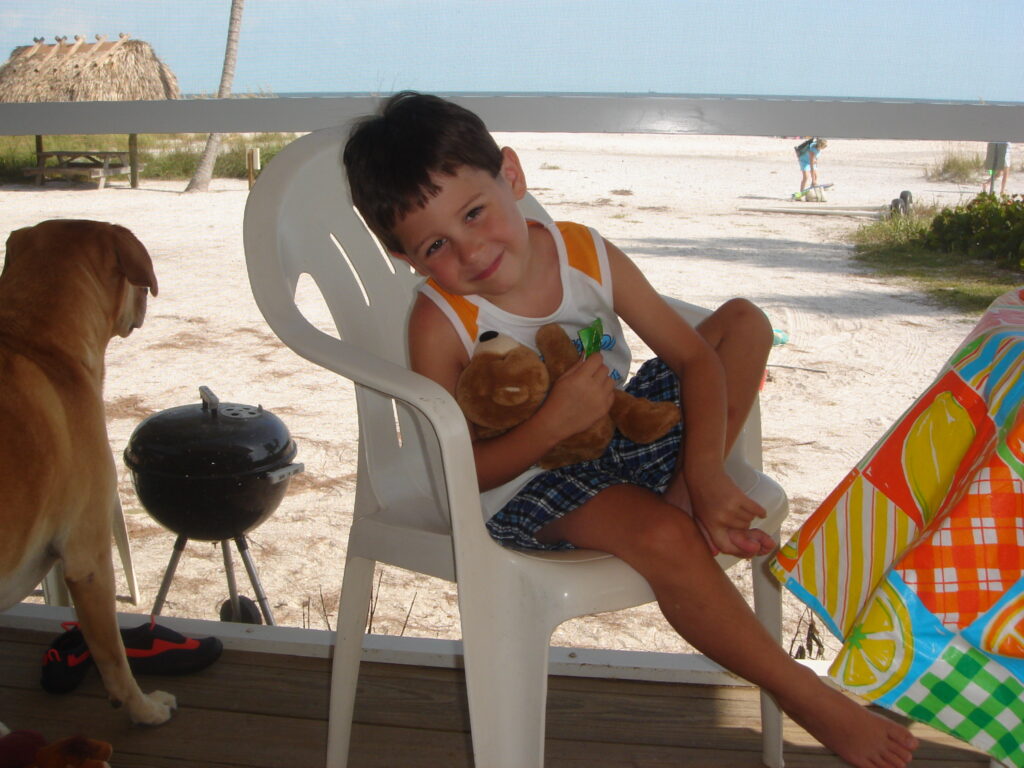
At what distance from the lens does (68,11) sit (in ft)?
14.4

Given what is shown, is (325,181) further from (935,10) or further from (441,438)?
(935,10)

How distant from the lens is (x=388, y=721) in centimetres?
169

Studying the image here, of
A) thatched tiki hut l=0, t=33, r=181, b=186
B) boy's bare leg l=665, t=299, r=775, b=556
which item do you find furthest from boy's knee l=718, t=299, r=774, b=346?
thatched tiki hut l=0, t=33, r=181, b=186

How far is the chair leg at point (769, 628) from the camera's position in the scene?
1475mm

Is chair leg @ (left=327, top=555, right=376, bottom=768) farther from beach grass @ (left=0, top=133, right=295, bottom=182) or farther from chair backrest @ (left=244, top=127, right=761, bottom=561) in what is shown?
beach grass @ (left=0, top=133, right=295, bottom=182)

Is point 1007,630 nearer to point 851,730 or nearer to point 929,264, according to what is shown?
point 851,730

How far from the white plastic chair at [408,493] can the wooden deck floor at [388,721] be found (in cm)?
12

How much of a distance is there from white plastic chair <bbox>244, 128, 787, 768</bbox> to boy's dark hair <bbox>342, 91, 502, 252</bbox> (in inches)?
5.2

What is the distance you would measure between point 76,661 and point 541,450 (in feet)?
3.42

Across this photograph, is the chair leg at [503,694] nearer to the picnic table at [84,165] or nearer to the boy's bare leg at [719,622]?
the boy's bare leg at [719,622]

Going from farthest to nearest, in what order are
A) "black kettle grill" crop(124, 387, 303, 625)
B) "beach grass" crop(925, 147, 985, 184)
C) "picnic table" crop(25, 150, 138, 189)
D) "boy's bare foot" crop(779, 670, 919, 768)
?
"beach grass" crop(925, 147, 985, 184) → "picnic table" crop(25, 150, 138, 189) → "black kettle grill" crop(124, 387, 303, 625) → "boy's bare foot" crop(779, 670, 919, 768)

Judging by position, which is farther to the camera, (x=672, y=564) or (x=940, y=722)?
(x=672, y=564)

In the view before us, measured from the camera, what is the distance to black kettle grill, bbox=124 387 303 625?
74.4 inches

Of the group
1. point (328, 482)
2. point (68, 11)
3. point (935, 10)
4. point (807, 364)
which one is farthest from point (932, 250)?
point (68, 11)
